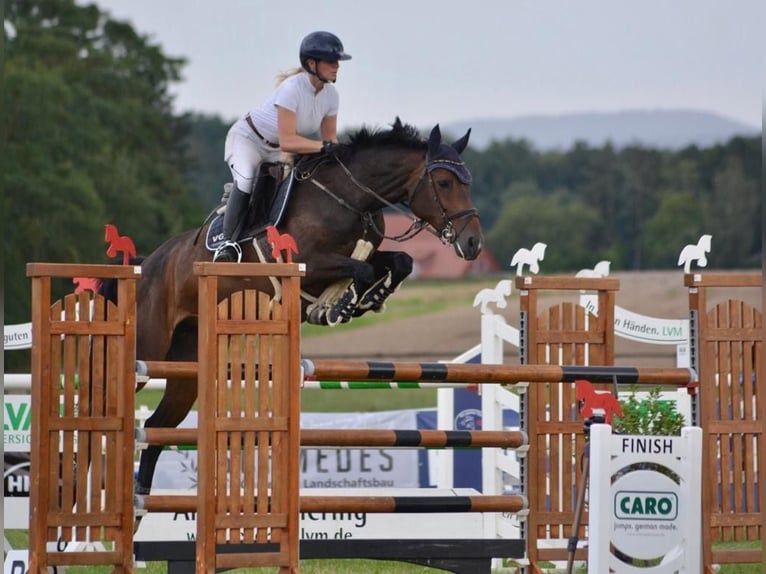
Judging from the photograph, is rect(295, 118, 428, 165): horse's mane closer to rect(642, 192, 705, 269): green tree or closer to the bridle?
the bridle

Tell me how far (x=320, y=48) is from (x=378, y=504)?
6.80ft

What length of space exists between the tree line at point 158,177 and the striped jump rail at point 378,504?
1035 millimetres

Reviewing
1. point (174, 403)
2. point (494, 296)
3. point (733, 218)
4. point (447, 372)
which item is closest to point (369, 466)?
point (494, 296)

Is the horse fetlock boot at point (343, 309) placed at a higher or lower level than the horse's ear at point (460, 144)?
lower

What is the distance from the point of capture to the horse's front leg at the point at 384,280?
605 centimetres

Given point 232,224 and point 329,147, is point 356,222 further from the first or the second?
point 232,224

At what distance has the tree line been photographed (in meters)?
27.6

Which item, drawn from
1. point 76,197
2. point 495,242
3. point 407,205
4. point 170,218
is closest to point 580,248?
point 495,242

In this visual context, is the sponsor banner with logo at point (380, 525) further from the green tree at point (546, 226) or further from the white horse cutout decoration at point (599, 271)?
the green tree at point (546, 226)

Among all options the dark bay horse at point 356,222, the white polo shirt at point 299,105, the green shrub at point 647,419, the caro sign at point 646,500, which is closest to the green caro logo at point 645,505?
the caro sign at point 646,500

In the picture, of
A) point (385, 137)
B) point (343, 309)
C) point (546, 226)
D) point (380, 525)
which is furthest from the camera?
point (546, 226)

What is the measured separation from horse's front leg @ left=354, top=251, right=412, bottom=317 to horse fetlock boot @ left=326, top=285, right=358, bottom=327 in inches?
1.5

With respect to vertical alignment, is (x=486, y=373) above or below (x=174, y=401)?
above

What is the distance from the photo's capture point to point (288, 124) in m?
6.12
